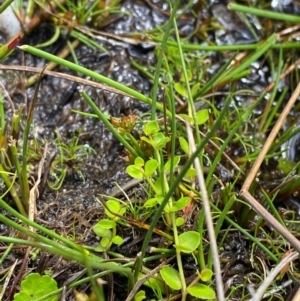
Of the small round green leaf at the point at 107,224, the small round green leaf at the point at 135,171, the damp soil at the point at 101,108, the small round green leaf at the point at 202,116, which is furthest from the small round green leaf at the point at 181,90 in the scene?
the small round green leaf at the point at 107,224

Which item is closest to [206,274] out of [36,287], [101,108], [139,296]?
[139,296]

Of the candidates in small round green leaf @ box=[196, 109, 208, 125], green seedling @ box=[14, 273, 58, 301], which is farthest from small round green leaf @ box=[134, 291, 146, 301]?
small round green leaf @ box=[196, 109, 208, 125]

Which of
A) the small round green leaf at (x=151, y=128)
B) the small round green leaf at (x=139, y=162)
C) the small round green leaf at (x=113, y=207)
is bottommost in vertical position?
the small round green leaf at (x=113, y=207)

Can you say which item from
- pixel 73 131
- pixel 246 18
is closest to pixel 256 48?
pixel 246 18

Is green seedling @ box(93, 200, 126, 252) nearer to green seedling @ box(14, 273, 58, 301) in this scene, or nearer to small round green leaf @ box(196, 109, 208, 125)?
green seedling @ box(14, 273, 58, 301)

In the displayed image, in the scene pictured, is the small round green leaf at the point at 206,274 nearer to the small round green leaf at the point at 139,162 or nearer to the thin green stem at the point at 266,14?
the small round green leaf at the point at 139,162

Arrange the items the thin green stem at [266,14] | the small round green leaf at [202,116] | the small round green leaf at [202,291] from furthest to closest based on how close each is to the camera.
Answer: the thin green stem at [266,14] → the small round green leaf at [202,116] → the small round green leaf at [202,291]
